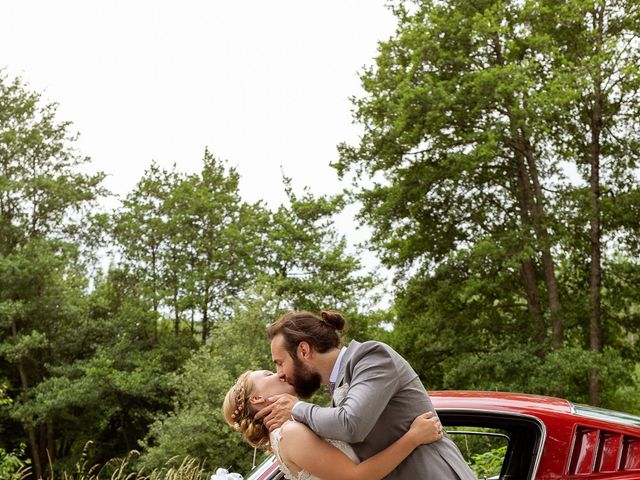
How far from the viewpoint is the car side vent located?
151 inches

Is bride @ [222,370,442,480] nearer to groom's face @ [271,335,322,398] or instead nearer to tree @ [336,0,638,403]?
groom's face @ [271,335,322,398]

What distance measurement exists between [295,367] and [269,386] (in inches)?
9.4

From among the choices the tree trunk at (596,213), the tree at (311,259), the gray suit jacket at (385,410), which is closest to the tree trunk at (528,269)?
the tree trunk at (596,213)

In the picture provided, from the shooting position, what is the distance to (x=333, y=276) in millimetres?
34719

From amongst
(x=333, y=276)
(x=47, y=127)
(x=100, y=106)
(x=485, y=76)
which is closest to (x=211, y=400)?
(x=333, y=276)

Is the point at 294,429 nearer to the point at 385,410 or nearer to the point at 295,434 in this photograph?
the point at 295,434

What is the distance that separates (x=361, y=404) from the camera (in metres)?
2.80

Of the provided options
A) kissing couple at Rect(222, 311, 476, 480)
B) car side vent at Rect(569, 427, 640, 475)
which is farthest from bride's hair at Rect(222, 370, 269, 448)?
car side vent at Rect(569, 427, 640, 475)

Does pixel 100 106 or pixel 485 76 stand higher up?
pixel 100 106

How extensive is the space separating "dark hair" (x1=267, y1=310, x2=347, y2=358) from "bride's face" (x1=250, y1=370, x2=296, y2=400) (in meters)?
0.23

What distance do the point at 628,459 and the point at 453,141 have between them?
861 inches

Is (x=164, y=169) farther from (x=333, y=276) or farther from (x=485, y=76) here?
(x=485, y=76)

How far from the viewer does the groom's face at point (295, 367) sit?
10.8ft

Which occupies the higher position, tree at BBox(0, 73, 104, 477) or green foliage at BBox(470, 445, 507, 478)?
tree at BBox(0, 73, 104, 477)
